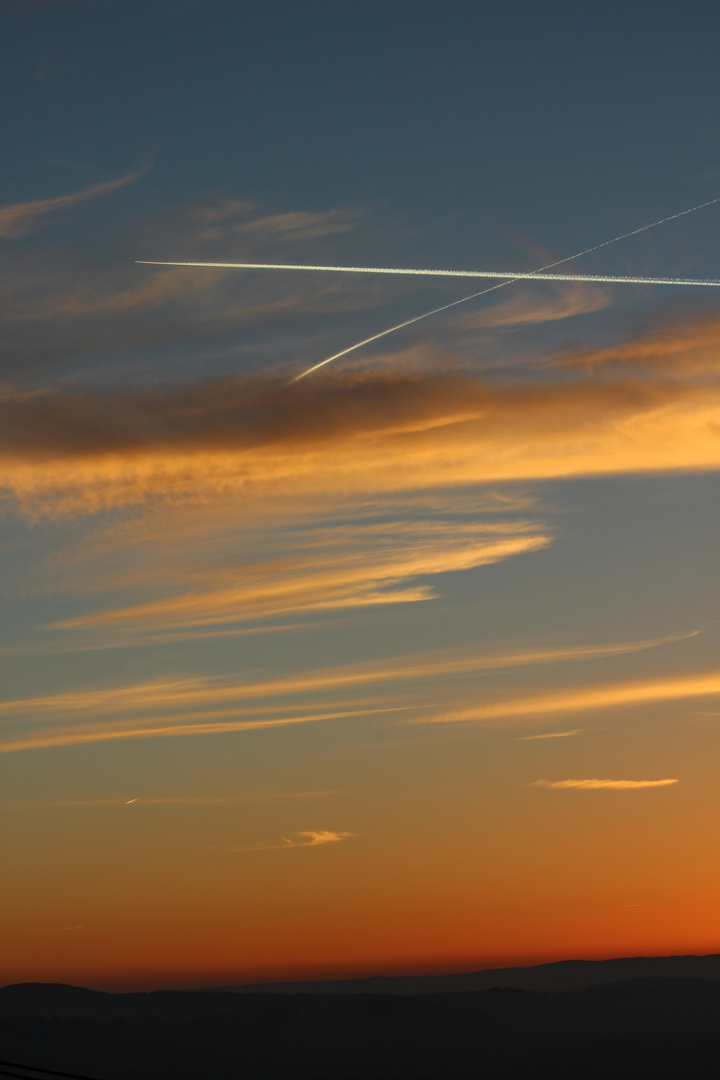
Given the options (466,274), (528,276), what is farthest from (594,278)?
(466,274)

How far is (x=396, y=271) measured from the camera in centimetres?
8438

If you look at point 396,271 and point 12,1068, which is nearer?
point 12,1068

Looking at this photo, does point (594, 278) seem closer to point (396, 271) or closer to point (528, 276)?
point (528, 276)

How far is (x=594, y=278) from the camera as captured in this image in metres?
74.6

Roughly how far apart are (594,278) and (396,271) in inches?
637

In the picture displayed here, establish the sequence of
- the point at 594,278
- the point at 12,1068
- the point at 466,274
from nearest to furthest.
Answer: the point at 12,1068
the point at 594,278
the point at 466,274

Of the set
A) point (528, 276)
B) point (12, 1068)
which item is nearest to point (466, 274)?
point (528, 276)

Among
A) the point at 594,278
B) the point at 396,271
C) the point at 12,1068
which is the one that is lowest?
the point at 12,1068

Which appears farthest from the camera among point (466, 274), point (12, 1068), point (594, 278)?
point (466, 274)

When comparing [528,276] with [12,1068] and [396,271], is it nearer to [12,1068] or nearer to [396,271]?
[396,271]

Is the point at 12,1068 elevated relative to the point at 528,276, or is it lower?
lower

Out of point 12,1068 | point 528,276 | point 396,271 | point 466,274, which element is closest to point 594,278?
point 528,276

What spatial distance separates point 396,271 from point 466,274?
694 centimetres

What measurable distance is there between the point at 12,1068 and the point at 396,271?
2296 inches
